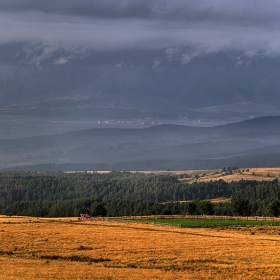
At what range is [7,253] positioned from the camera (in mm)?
55281

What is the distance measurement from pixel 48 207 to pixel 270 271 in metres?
123

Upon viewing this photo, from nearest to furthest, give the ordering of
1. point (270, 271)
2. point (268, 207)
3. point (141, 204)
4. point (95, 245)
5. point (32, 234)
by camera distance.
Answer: point (270, 271) → point (95, 245) → point (32, 234) → point (268, 207) → point (141, 204)

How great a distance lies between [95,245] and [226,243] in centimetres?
1172

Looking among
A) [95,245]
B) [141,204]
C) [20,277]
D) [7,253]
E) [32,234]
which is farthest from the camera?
[141,204]

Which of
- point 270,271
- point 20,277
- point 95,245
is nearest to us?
point 20,277

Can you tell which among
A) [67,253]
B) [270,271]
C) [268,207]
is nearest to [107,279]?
[270,271]

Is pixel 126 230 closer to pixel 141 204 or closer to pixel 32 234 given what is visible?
pixel 32 234

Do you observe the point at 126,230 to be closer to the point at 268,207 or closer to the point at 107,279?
the point at 107,279

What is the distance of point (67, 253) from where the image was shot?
55.7 m

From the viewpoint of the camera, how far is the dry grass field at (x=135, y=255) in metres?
44.4

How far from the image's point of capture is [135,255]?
177 feet

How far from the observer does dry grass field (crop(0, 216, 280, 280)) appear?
4441 centimetres

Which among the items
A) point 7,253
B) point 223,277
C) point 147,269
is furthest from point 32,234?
point 223,277

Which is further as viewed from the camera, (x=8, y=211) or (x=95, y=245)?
(x=8, y=211)
